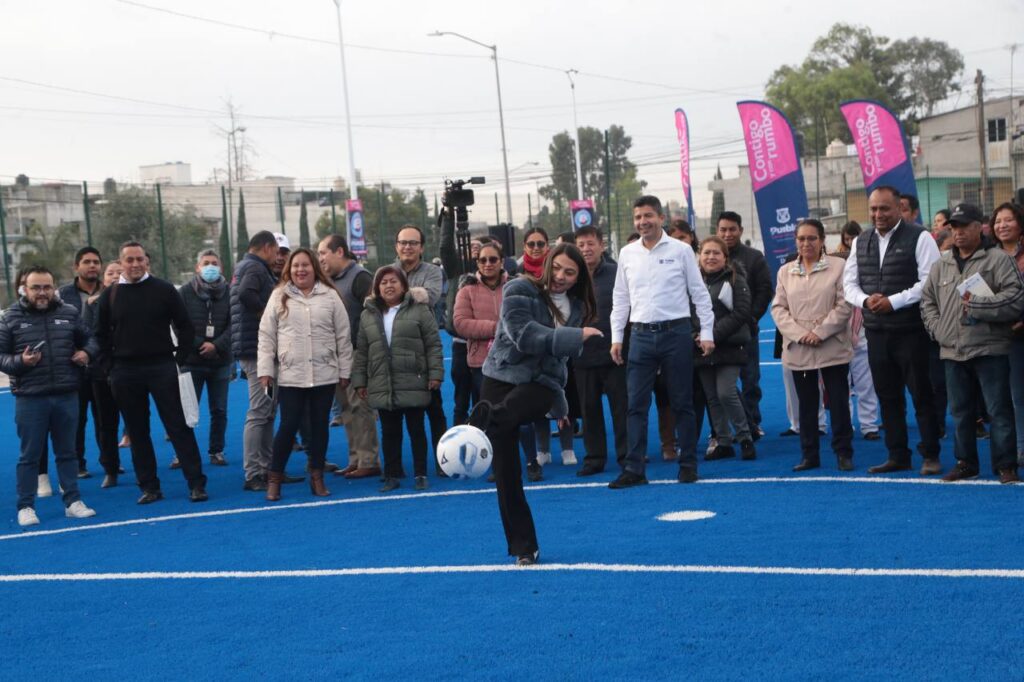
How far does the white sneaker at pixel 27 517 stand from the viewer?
9.81m

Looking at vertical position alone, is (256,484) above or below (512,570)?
above

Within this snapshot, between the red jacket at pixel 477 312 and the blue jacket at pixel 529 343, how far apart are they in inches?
124

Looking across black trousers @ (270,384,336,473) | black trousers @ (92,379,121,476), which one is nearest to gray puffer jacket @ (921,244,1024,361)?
black trousers @ (270,384,336,473)

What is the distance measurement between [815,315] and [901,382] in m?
0.93

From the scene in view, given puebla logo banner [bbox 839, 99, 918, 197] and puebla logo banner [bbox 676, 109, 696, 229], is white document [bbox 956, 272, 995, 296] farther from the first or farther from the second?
puebla logo banner [bbox 676, 109, 696, 229]

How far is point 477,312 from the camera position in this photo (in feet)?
34.4

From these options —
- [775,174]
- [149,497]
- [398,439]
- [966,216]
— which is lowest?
A: [149,497]

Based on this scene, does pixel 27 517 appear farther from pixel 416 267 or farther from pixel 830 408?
pixel 830 408

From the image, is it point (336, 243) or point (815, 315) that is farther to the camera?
point (336, 243)

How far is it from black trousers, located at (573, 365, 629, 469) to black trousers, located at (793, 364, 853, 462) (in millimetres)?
1512

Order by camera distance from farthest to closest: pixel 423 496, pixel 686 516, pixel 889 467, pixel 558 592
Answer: pixel 423 496 → pixel 889 467 → pixel 686 516 → pixel 558 592

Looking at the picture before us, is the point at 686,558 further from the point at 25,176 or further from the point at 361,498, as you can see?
the point at 25,176

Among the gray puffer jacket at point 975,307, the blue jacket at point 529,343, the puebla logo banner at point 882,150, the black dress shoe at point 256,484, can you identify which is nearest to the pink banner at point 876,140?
the puebla logo banner at point 882,150

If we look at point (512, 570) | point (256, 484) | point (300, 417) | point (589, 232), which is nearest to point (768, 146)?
point (589, 232)
